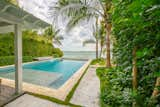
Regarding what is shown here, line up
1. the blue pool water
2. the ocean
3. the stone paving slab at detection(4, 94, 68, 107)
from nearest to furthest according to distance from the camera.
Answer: the stone paving slab at detection(4, 94, 68, 107) → the blue pool water → the ocean

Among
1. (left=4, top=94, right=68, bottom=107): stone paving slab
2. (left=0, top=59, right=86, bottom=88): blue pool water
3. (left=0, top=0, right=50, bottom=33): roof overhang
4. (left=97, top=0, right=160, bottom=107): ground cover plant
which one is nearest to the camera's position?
(left=97, top=0, right=160, bottom=107): ground cover plant

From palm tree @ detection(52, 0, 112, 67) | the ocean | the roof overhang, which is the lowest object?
the ocean

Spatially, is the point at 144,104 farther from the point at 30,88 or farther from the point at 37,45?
the point at 37,45

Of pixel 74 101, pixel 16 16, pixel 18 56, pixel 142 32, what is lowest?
pixel 74 101

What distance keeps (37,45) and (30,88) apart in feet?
53.1

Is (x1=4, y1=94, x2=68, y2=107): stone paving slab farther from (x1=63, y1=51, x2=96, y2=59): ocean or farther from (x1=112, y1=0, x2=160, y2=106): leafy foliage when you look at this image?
(x1=63, y1=51, x2=96, y2=59): ocean

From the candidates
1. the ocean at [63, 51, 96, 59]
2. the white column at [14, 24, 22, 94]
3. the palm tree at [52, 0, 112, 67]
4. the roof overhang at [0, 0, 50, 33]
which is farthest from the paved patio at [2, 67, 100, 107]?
the ocean at [63, 51, 96, 59]

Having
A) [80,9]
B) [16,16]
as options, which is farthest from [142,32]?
[80,9]

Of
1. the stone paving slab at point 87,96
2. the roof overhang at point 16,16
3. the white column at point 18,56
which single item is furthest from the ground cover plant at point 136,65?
the white column at point 18,56

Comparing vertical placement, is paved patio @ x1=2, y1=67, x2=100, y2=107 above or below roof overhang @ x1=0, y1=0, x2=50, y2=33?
below

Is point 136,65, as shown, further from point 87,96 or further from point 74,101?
point 87,96

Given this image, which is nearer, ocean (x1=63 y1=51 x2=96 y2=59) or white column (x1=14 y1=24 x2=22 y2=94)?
white column (x1=14 y1=24 x2=22 y2=94)

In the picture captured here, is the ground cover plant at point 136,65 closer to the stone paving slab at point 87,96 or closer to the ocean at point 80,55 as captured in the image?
the stone paving slab at point 87,96

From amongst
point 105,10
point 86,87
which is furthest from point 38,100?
point 105,10
